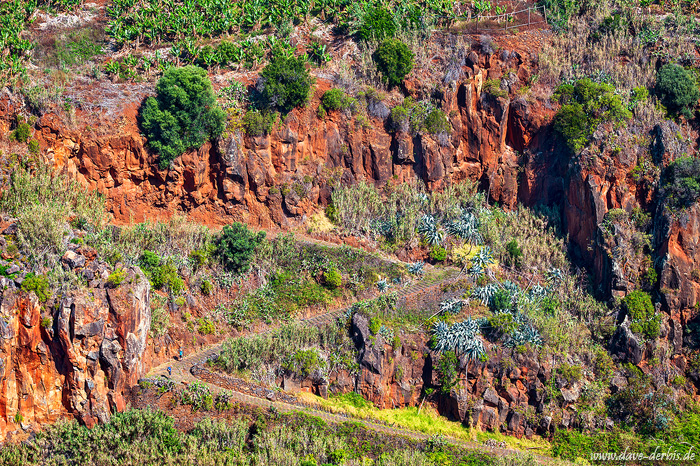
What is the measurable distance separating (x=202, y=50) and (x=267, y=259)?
15442 millimetres

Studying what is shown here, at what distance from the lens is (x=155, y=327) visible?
44938 mm

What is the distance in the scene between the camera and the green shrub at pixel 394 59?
189ft

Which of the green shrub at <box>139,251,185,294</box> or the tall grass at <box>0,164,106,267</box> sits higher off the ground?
the tall grass at <box>0,164,106,267</box>

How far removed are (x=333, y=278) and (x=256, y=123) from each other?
10882 mm

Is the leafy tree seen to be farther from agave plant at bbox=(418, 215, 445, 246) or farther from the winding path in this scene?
agave plant at bbox=(418, 215, 445, 246)

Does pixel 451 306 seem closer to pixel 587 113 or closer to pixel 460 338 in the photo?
pixel 460 338

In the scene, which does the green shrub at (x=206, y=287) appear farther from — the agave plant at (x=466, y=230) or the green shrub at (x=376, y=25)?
the green shrub at (x=376, y=25)

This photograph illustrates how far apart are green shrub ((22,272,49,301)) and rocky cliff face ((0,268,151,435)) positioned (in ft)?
0.92

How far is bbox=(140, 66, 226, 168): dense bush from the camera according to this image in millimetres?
51375

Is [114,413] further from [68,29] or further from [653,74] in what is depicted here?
[653,74]

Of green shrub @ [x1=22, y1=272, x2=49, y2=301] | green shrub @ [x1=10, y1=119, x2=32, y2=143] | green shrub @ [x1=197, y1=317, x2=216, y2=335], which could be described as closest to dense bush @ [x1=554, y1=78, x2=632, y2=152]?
green shrub @ [x1=197, y1=317, x2=216, y2=335]

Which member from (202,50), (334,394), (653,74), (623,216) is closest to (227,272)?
(334,394)

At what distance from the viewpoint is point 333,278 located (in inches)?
1967

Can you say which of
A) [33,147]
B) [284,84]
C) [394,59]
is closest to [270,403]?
[33,147]
